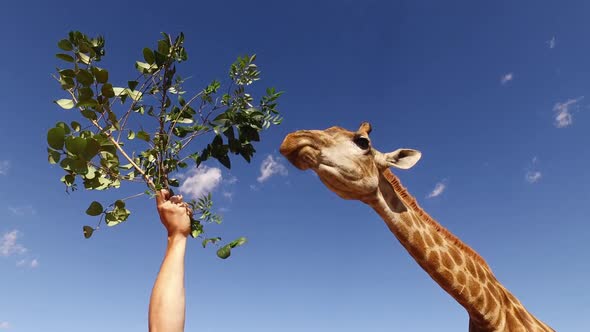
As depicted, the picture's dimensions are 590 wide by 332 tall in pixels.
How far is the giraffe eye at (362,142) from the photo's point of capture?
5941 millimetres

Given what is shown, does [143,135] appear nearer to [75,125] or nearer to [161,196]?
[75,125]

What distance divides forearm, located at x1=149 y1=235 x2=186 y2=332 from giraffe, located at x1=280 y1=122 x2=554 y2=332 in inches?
105

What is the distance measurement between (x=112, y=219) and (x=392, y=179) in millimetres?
4063

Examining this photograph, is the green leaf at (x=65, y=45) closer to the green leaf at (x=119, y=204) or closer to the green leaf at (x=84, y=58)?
the green leaf at (x=84, y=58)

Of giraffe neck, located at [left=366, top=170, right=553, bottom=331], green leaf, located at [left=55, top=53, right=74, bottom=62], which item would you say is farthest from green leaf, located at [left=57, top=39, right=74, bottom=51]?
giraffe neck, located at [left=366, top=170, right=553, bottom=331]

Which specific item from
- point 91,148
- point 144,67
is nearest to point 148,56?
point 144,67

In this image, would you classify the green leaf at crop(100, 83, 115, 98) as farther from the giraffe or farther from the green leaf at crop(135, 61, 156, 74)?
the giraffe

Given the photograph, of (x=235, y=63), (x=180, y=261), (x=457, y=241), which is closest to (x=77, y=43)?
(x=235, y=63)

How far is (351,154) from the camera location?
5.75 metres

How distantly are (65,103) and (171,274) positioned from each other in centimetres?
223

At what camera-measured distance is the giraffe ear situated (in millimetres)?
6219

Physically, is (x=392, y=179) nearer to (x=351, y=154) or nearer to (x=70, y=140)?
(x=351, y=154)

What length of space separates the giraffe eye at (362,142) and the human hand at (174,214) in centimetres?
300

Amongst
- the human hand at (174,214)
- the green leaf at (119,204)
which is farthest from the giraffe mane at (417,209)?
the green leaf at (119,204)
